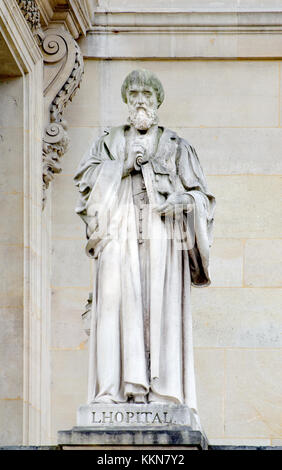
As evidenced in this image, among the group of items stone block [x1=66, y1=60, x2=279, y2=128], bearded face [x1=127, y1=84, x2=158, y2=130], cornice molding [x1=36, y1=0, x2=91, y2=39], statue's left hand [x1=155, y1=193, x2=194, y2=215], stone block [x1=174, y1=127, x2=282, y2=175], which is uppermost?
cornice molding [x1=36, y1=0, x2=91, y2=39]

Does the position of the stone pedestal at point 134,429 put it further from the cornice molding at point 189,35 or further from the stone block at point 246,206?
the cornice molding at point 189,35

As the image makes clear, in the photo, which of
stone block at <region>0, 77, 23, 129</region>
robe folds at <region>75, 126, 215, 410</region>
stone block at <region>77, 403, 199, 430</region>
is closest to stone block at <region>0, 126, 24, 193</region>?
stone block at <region>0, 77, 23, 129</region>

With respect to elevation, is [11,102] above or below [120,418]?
above

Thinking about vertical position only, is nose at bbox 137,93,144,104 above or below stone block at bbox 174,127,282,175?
below

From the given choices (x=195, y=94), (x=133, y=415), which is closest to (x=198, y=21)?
(x=195, y=94)

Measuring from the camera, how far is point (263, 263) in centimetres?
2597

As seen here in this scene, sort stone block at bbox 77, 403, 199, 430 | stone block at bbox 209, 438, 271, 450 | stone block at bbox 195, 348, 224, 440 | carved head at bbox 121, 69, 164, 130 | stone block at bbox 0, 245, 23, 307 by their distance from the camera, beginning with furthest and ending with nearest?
stone block at bbox 195, 348, 224, 440 < stone block at bbox 209, 438, 271, 450 < stone block at bbox 0, 245, 23, 307 < carved head at bbox 121, 69, 164, 130 < stone block at bbox 77, 403, 199, 430

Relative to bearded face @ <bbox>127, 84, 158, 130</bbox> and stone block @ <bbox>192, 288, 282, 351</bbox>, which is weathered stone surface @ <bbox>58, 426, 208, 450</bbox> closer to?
bearded face @ <bbox>127, 84, 158, 130</bbox>

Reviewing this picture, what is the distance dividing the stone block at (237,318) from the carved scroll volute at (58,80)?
1.88 m

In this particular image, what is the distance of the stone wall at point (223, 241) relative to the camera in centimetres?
2558

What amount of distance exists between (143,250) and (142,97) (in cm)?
133

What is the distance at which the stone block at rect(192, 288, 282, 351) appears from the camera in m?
25.7

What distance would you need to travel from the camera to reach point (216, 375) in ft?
84.2

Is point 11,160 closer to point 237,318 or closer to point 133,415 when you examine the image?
point 237,318
